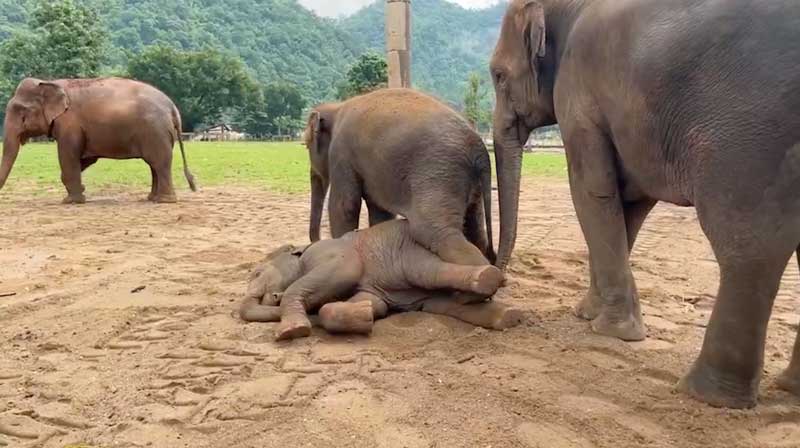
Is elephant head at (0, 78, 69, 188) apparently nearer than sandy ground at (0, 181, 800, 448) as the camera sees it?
No

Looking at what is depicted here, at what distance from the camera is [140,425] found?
96.3 inches

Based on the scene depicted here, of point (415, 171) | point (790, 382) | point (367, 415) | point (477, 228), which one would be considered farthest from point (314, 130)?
point (790, 382)

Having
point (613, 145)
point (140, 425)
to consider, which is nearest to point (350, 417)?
point (140, 425)

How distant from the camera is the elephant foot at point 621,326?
3395 millimetres

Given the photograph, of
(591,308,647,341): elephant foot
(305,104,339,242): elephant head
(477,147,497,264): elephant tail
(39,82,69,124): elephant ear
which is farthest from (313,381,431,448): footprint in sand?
(39,82,69,124): elephant ear

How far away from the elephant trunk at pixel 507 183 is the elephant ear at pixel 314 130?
1338 mm

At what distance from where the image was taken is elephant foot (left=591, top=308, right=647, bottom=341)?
339 centimetres

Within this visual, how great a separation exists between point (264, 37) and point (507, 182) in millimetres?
102771

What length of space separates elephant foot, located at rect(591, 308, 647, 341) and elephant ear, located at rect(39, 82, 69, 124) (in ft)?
26.5

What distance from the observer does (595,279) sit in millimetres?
3609

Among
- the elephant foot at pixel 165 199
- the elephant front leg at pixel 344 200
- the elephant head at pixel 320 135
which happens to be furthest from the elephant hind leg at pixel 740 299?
the elephant foot at pixel 165 199

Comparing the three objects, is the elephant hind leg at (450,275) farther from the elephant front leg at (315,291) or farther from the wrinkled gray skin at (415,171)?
the elephant front leg at (315,291)

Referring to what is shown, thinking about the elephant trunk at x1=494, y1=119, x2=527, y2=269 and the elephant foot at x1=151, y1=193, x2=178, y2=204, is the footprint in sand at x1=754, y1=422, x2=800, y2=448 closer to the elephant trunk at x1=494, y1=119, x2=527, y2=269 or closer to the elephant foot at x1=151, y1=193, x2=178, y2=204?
the elephant trunk at x1=494, y1=119, x2=527, y2=269

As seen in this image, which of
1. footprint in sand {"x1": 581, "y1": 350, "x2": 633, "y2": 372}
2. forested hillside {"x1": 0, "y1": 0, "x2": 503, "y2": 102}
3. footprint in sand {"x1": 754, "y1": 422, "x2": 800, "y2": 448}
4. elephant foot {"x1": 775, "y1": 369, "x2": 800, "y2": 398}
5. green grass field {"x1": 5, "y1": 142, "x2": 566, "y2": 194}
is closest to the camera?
footprint in sand {"x1": 754, "y1": 422, "x2": 800, "y2": 448}
